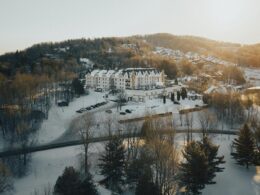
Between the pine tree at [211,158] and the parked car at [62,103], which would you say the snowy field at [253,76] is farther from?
the pine tree at [211,158]

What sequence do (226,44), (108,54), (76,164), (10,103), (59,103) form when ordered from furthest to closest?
(226,44) → (108,54) → (59,103) → (10,103) → (76,164)

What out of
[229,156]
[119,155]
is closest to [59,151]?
[119,155]

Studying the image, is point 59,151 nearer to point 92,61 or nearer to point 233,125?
point 233,125

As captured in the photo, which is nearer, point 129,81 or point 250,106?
point 250,106

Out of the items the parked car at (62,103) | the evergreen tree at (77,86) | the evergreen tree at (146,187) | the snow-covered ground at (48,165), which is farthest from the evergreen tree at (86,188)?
the evergreen tree at (77,86)

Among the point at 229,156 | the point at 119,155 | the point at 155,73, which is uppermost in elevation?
the point at 155,73

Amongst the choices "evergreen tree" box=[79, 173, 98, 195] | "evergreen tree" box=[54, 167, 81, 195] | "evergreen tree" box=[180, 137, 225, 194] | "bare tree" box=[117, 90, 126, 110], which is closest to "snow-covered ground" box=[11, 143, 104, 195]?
"evergreen tree" box=[54, 167, 81, 195]
